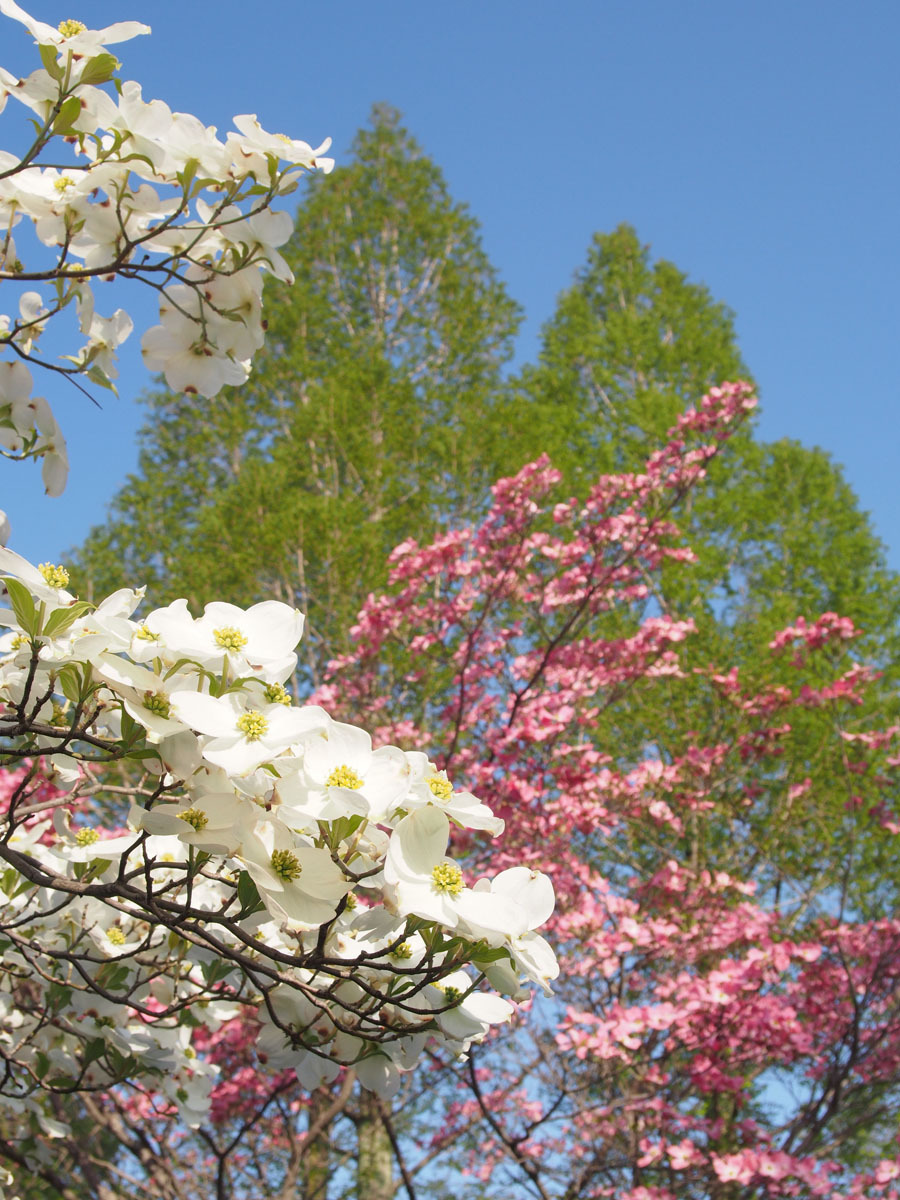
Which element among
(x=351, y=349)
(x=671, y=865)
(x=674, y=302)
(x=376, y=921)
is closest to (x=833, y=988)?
(x=671, y=865)

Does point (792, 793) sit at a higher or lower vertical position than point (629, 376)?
lower

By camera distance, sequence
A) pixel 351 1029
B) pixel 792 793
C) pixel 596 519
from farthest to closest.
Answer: pixel 792 793 → pixel 596 519 → pixel 351 1029

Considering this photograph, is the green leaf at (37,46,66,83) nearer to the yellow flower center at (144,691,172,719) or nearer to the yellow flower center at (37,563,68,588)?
the yellow flower center at (37,563,68,588)

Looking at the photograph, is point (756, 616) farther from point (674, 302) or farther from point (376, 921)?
point (376, 921)

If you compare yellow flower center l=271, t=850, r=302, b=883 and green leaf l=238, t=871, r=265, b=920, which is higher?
yellow flower center l=271, t=850, r=302, b=883

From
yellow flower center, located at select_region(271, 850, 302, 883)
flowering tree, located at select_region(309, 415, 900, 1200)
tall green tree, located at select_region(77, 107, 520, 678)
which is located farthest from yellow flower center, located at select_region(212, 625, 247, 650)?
tall green tree, located at select_region(77, 107, 520, 678)

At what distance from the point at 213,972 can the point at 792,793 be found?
670 cm

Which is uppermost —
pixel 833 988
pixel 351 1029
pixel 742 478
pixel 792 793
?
pixel 742 478

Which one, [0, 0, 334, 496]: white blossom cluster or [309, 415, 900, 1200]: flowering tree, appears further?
[309, 415, 900, 1200]: flowering tree

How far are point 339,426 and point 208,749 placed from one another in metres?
9.36

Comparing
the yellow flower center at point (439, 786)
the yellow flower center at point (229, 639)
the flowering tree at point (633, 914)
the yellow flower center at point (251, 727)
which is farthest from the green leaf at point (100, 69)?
the flowering tree at point (633, 914)

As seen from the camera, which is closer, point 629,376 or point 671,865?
point 671,865

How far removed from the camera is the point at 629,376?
11.8 meters

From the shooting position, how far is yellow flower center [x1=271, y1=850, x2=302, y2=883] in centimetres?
96
